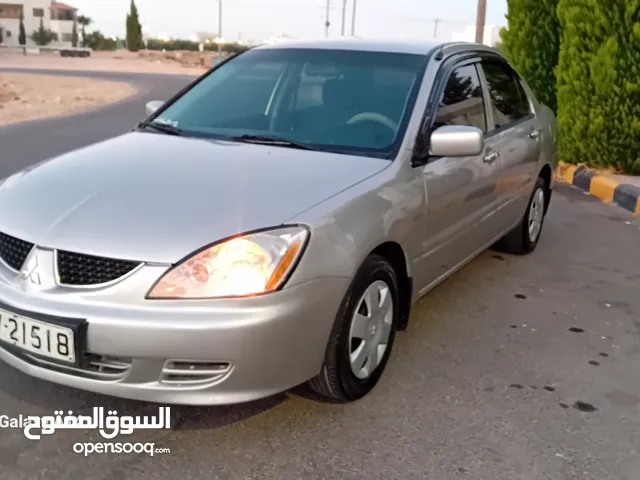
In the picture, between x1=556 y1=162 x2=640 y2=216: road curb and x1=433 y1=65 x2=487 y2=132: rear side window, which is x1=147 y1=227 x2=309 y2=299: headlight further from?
x1=556 y1=162 x2=640 y2=216: road curb

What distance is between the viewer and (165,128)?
3.96m

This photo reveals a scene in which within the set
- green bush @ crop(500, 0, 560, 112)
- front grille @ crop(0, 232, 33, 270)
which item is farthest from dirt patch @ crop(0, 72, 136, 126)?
front grille @ crop(0, 232, 33, 270)

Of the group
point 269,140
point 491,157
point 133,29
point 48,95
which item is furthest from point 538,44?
point 133,29

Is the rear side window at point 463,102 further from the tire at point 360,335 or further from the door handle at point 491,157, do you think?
the tire at point 360,335

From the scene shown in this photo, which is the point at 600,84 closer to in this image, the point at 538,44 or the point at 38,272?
the point at 538,44

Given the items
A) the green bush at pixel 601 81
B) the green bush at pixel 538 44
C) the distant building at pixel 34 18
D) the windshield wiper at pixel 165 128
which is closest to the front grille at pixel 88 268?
the windshield wiper at pixel 165 128

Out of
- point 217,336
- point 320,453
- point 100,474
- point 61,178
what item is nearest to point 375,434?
point 320,453

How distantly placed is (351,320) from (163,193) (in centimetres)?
90

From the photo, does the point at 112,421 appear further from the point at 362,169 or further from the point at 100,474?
the point at 362,169

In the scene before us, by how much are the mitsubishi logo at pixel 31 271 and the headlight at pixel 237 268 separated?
44cm

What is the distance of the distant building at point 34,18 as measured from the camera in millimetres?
75750

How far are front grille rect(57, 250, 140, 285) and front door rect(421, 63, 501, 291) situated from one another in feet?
5.14

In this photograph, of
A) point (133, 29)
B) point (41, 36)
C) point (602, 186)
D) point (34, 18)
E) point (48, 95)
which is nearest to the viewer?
point (602, 186)

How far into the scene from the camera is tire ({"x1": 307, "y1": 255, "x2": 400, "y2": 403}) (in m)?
2.90
